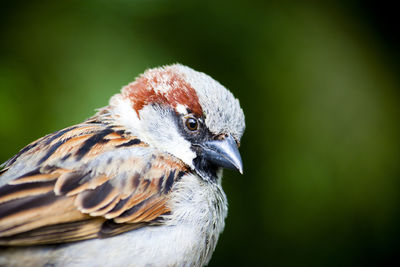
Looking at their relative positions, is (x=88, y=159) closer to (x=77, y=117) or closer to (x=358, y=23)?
(x=77, y=117)

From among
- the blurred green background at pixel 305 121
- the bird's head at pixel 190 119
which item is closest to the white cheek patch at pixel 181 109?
the bird's head at pixel 190 119

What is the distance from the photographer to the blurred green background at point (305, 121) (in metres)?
3.13

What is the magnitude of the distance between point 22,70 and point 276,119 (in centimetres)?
152

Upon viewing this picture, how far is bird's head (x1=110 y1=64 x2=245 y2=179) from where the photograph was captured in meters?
2.35

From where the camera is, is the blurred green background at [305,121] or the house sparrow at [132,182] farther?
the blurred green background at [305,121]

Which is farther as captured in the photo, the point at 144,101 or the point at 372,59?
the point at 372,59

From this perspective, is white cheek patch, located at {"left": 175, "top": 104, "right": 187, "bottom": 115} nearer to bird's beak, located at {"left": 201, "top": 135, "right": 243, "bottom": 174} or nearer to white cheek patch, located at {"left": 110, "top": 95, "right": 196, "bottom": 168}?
white cheek patch, located at {"left": 110, "top": 95, "right": 196, "bottom": 168}

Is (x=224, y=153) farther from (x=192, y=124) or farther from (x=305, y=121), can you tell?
(x=305, y=121)

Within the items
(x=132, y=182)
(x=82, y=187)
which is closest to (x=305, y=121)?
(x=132, y=182)

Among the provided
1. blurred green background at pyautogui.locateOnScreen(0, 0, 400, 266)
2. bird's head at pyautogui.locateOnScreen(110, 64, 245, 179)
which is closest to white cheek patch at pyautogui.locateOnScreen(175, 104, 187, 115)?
bird's head at pyautogui.locateOnScreen(110, 64, 245, 179)

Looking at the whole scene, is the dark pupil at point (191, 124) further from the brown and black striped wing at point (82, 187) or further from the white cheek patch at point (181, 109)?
the brown and black striped wing at point (82, 187)

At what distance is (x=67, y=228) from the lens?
1987 millimetres

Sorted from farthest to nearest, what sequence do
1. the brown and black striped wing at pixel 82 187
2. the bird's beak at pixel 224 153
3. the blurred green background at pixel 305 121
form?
the blurred green background at pixel 305 121
the bird's beak at pixel 224 153
the brown and black striped wing at pixel 82 187

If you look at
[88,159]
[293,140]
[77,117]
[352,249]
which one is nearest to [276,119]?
[293,140]
